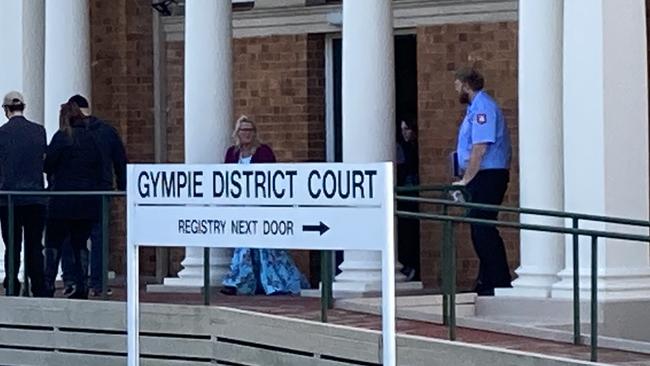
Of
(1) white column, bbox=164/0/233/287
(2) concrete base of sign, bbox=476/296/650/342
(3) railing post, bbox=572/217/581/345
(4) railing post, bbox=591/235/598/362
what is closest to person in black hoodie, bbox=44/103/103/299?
(1) white column, bbox=164/0/233/287

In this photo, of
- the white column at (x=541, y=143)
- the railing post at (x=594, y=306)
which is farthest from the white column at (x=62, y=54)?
the railing post at (x=594, y=306)

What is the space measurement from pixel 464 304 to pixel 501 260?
1.62 feet

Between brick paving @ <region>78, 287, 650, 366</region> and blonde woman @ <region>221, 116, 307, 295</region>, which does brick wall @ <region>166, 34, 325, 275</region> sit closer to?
blonde woman @ <region>221, 116, 307, 295</region>

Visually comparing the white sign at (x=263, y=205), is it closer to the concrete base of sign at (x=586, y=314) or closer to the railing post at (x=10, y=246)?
the concrete base of sign at (x=586, y=314)

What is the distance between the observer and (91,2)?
18.7 meters

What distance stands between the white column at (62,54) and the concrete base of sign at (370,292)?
280cm

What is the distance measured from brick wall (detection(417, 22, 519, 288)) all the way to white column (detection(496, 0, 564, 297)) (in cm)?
314

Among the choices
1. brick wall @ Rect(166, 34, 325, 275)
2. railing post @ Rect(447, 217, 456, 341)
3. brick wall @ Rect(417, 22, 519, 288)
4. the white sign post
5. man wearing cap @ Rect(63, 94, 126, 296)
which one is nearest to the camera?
the white sign post

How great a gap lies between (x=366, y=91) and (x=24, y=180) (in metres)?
2.73

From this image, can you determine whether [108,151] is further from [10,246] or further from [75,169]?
[10,246]

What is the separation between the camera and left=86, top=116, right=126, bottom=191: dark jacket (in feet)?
46.8

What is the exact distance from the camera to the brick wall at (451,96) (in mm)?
16328

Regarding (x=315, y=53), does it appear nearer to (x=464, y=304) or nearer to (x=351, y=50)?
(x=351, y=50)

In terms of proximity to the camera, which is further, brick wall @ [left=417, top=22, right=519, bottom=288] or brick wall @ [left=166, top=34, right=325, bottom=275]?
brick wall @ [left=166, top=34, right=325, bottom=275]
